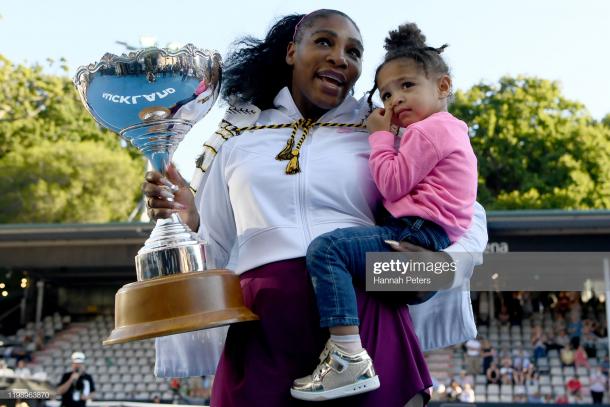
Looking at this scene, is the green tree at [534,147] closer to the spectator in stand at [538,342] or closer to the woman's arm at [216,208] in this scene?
the spectator in stand at [538,342]

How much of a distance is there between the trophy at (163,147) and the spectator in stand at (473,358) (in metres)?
16.7

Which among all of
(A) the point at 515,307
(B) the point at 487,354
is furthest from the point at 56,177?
(B) the point at 487,354

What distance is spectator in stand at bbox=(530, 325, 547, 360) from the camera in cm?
1878

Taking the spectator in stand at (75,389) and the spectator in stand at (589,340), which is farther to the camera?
the spectator in stand at (589,340)

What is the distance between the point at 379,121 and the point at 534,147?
110 ft

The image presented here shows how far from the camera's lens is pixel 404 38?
8.47ft

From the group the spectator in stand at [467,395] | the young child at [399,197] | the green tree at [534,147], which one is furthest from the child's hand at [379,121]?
the green tree at [534,147]

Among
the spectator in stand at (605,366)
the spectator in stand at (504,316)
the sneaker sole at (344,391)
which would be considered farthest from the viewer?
the spectator in stand at (504,316)

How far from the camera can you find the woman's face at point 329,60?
8.32ft

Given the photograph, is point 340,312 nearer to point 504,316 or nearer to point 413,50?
point 413,50

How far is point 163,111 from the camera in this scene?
2.39m

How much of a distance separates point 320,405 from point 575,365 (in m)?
16.8

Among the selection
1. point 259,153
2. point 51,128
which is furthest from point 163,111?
point 51,128

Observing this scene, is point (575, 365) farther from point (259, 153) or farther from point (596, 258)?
point (259, 153)
